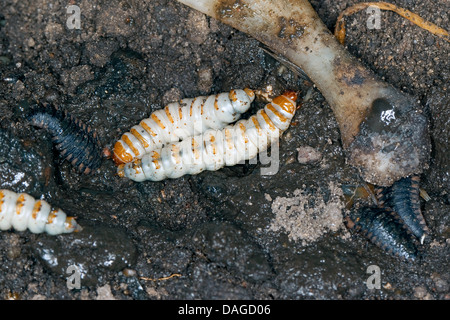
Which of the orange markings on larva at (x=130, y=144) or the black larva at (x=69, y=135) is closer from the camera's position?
the black larva at (x=69, y=135)

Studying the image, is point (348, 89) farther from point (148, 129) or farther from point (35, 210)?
point (35, 210)

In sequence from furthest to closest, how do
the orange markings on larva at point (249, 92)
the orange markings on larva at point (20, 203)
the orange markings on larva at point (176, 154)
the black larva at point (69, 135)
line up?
the orange markings on larva at point (249, 92)
the orange markings on larva at point (176, 154)
the black larva at point (69, 135)
the orange markings on larva at point (20, 203)

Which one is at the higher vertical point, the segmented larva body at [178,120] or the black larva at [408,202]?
the segmented larva body at [178,120]

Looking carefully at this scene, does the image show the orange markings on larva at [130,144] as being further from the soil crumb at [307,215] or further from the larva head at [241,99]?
the soil crumb at [307,215]

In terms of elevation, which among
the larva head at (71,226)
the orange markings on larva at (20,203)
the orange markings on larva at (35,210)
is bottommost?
the larva head at (71,226)

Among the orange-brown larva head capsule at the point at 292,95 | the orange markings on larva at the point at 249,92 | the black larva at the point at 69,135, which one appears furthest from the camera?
the orange markings on larva at the point at 249,92

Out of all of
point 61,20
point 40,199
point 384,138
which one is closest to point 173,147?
point 40,199

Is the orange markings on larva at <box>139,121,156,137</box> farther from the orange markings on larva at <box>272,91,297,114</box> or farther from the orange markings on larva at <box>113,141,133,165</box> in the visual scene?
the orange markings on larva at <box>272,91,297,114</box>

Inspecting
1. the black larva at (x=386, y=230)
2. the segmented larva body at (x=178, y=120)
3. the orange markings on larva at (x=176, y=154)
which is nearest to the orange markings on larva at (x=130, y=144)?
the segmented larva body at (x=178, y=120)
